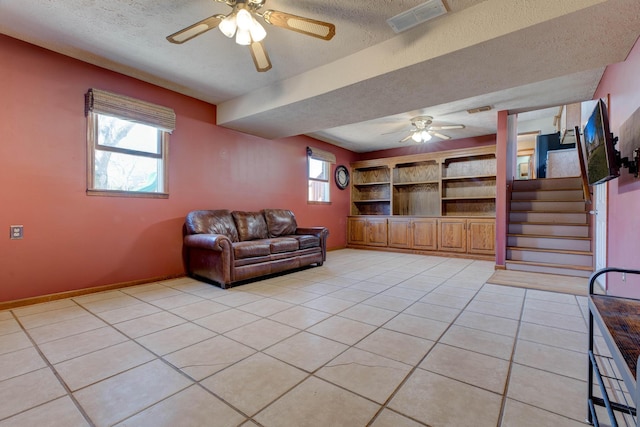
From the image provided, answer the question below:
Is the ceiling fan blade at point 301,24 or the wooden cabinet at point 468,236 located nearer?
the ceiling fan blade at point 301,24

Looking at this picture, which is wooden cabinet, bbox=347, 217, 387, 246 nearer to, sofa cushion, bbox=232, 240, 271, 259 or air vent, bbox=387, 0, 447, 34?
sofa cushion, bbox=232, 240, 271, 259

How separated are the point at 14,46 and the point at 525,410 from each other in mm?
4815

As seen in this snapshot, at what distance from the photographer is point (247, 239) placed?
14.5 ft

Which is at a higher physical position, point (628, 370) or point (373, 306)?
point (628, 370)

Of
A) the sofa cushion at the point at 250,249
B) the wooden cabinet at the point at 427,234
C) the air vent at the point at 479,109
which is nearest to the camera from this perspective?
the sofa cushion at the point at 250,249

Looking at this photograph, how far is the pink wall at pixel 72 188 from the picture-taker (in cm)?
274

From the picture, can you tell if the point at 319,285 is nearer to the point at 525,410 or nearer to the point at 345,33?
the point at 525,410

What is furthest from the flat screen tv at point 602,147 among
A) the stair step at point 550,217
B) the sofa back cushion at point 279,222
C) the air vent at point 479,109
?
the sofa back cushion at point 279,222

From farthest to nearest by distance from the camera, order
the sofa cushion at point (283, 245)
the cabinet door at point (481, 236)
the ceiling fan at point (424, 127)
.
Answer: the cabinet door at point (481, 236) < the ceiling fan at point (424, 127) < the sofa cushion at point (283, 245)

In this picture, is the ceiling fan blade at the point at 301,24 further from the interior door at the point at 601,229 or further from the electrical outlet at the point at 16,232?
the interior door at the point at 601,229

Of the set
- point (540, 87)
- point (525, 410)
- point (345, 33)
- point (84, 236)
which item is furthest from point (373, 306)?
point (540, 87)

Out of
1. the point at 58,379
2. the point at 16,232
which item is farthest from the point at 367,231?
the point at 58,379

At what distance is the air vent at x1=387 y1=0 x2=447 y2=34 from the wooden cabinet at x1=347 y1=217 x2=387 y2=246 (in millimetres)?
4661

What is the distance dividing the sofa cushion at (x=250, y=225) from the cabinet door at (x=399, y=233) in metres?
3.13
